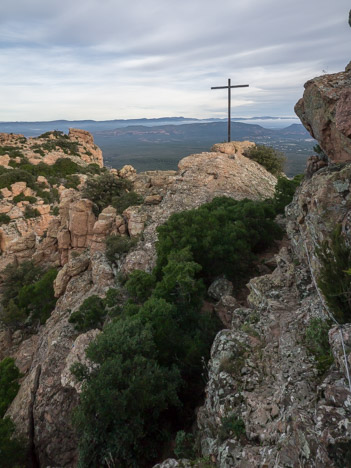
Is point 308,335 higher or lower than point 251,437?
higher

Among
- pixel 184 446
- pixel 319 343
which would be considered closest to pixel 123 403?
pixel 184 446

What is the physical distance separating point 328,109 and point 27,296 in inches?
929

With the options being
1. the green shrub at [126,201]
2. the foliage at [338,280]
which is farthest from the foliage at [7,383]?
the foliage at [338,280]

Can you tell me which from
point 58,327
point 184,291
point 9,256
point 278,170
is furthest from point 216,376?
point 9,256

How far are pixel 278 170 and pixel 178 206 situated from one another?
46.1 feet

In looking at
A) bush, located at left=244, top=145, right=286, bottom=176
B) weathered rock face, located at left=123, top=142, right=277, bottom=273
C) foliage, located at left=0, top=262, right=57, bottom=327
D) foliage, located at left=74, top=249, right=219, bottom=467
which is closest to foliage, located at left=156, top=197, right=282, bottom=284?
foliage, located at left=74, top=249, right=219, bottom=467

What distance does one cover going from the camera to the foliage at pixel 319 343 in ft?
20.8

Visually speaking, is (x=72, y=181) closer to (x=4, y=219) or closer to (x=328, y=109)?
(x=4, y=219)

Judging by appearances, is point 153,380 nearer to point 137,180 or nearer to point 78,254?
point 78,254

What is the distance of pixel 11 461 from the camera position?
10.5 m

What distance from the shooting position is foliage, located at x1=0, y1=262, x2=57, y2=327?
21062mm

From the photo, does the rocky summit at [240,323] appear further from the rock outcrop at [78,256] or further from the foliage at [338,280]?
the foliage at [338,280]

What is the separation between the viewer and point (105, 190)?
2466cm

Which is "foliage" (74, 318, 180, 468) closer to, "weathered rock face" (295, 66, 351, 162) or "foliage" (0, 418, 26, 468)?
"foliage" (0, 418, 26, 468)
